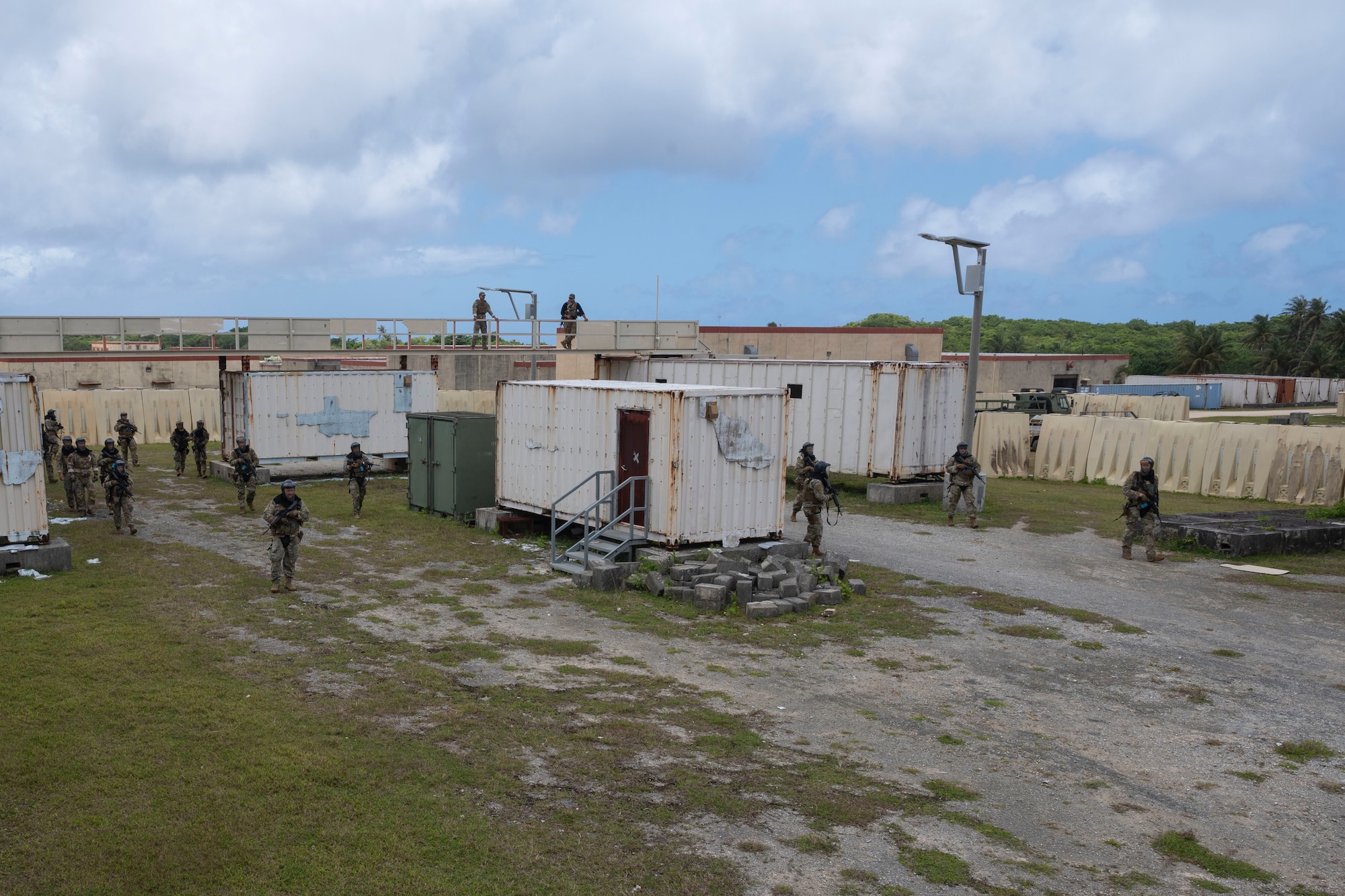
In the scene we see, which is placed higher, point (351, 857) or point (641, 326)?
point (641, 326)

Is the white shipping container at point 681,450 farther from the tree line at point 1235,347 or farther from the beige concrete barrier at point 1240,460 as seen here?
the tree line at point 1235,347

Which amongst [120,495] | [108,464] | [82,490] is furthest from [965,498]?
[82,490]

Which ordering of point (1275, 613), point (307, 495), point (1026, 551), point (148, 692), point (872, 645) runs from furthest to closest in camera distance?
1. point (307, 495)
2. point (1026, 551)
3. point (1275, 613)
4. point (872, 645)
5. point (148, 692)

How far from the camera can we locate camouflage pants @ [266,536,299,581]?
44.7 ft

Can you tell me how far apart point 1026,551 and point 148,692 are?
13.9m

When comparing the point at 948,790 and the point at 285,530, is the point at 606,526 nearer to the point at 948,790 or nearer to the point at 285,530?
the point at 285,530

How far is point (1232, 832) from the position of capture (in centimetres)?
718

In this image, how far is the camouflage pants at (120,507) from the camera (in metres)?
17.1

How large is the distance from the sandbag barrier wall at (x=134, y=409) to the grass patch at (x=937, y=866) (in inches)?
1236

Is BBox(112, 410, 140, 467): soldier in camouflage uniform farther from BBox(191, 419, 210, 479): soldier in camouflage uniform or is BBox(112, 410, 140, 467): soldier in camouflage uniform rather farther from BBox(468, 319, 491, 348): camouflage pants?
BBox(468, 319, 491, 348): camouflage pants

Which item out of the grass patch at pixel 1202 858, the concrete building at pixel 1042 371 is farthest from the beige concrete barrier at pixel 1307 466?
the concrete building at pixel 1042 371

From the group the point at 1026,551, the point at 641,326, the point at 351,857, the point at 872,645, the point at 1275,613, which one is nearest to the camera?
the point at 351,857

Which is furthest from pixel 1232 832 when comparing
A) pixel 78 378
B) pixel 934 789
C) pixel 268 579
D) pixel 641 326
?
pixel 78 378

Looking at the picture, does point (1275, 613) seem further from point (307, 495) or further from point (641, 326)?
point (641, 326)
